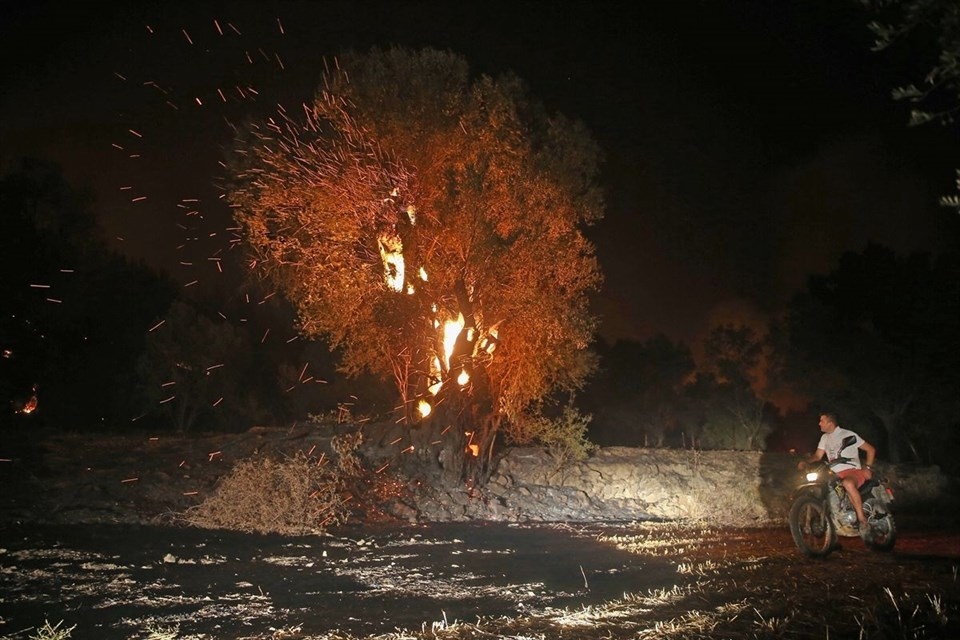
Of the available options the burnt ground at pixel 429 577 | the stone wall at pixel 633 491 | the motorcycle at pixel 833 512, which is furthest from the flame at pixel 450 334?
the motorcycle at pixel 833 512

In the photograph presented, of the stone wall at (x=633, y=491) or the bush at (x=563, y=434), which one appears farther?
the bush at (x=563, y=434)

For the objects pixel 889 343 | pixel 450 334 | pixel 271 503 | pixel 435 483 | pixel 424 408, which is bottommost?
pixel 271 503

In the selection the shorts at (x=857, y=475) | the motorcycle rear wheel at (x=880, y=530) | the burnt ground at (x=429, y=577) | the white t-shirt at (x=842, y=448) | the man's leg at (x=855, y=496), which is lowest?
the burnt ground at (x=429, y=577)

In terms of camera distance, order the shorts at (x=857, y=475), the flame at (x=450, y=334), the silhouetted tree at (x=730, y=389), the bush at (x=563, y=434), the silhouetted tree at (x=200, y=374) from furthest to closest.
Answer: the silhouetted tree at (x=730, y=389)
the silhouetted tree at (x=200, y=374)
the bush at (x=563, y=434)
the flame at (x=450, y=334)
the shorts at (x=857, y=475)

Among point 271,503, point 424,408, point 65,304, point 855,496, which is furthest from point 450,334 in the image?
point 65,304

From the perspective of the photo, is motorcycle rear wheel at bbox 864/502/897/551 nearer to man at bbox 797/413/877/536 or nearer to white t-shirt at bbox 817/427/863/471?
man at bbox 797/413/877/536

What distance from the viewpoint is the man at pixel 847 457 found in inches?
490

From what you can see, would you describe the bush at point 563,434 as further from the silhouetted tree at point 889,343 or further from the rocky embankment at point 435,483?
the silhouetted tree at point 889,343

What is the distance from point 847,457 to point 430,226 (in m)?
10.5

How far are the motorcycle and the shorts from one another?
0.31 ft

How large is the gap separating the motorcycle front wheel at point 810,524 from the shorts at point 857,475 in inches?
23.0

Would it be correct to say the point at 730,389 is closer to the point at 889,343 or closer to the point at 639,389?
the point at 639,389

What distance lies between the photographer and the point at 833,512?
12.6 m

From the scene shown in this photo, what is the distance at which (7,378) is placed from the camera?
1838 cm
